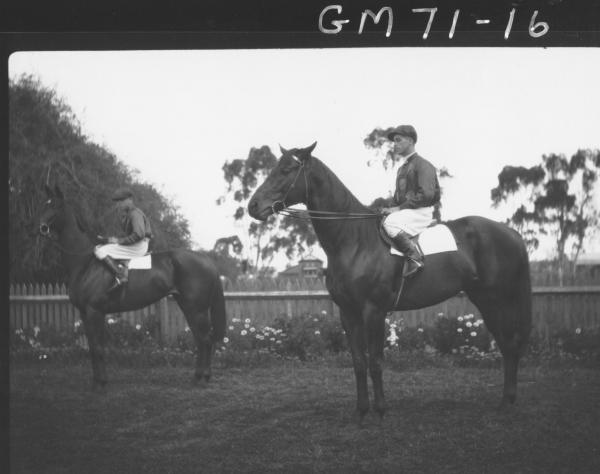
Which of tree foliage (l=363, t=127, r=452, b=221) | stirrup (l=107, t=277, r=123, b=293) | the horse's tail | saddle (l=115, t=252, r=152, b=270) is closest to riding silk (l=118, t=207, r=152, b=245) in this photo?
saddle (l=115, t=252, r=152, b=270)

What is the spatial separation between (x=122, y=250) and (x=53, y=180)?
1103mm

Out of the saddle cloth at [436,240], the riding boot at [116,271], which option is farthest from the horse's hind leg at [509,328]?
the riding boot at [116,271]

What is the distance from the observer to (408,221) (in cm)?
621

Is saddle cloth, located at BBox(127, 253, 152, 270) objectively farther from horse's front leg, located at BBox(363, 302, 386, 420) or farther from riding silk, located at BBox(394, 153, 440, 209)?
riding silk, located at BBox(394, 153, 440, 209)

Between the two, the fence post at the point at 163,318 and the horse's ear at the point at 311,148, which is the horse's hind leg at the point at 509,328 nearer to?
the horse's ear at the point at 311,148

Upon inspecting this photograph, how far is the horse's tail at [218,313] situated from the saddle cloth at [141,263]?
857 millimetres

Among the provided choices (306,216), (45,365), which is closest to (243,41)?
(306,216)

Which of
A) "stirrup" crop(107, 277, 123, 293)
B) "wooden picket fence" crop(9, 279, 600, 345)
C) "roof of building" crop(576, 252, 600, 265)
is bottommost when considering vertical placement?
"wooden picket fence" crop(9, 279, 600, 345)

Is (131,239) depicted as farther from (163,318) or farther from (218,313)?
→ (218,313)

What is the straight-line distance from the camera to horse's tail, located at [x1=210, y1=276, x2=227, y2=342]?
6562mm

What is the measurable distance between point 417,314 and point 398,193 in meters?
2.06

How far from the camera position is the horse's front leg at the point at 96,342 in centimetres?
612

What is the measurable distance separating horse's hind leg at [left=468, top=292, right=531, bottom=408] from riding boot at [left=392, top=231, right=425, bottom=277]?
1122 millimetres

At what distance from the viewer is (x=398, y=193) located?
20.5 feet
